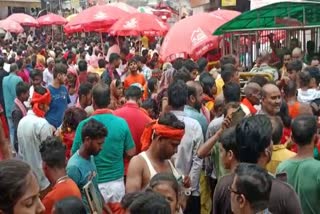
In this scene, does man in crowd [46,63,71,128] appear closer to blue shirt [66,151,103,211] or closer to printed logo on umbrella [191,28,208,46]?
printed logo on umbrella [191,28,208,46]

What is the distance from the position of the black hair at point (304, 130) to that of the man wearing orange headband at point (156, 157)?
36.1 inches

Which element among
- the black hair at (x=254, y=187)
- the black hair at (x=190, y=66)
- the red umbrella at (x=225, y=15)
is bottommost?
the black hair at (x=254, y=187)

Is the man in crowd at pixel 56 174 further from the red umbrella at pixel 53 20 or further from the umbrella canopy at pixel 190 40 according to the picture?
the red umbrella at pixel 53 20

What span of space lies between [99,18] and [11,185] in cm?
1428

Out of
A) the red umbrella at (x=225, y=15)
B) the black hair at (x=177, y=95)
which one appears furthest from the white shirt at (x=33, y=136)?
the red umbrella at (x=225, y=15)

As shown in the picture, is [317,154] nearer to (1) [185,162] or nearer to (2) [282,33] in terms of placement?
(1) [185,162]

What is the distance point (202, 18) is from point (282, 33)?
9.66ft

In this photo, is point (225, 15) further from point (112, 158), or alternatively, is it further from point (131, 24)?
point (112, 158)

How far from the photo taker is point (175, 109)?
6.51 meters

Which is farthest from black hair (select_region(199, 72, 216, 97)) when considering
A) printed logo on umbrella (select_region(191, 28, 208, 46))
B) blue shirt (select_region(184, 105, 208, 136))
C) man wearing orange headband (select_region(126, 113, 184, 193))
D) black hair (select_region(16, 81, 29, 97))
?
printed logo on umbrella (select_region(191, 28, 208, 46))

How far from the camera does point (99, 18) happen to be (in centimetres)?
1683

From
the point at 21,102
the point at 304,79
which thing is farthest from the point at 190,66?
the point at 21,102

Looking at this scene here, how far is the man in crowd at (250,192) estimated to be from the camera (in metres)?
3.50

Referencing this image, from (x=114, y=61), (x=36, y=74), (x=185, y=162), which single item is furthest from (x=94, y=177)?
(x=114, y=61)
